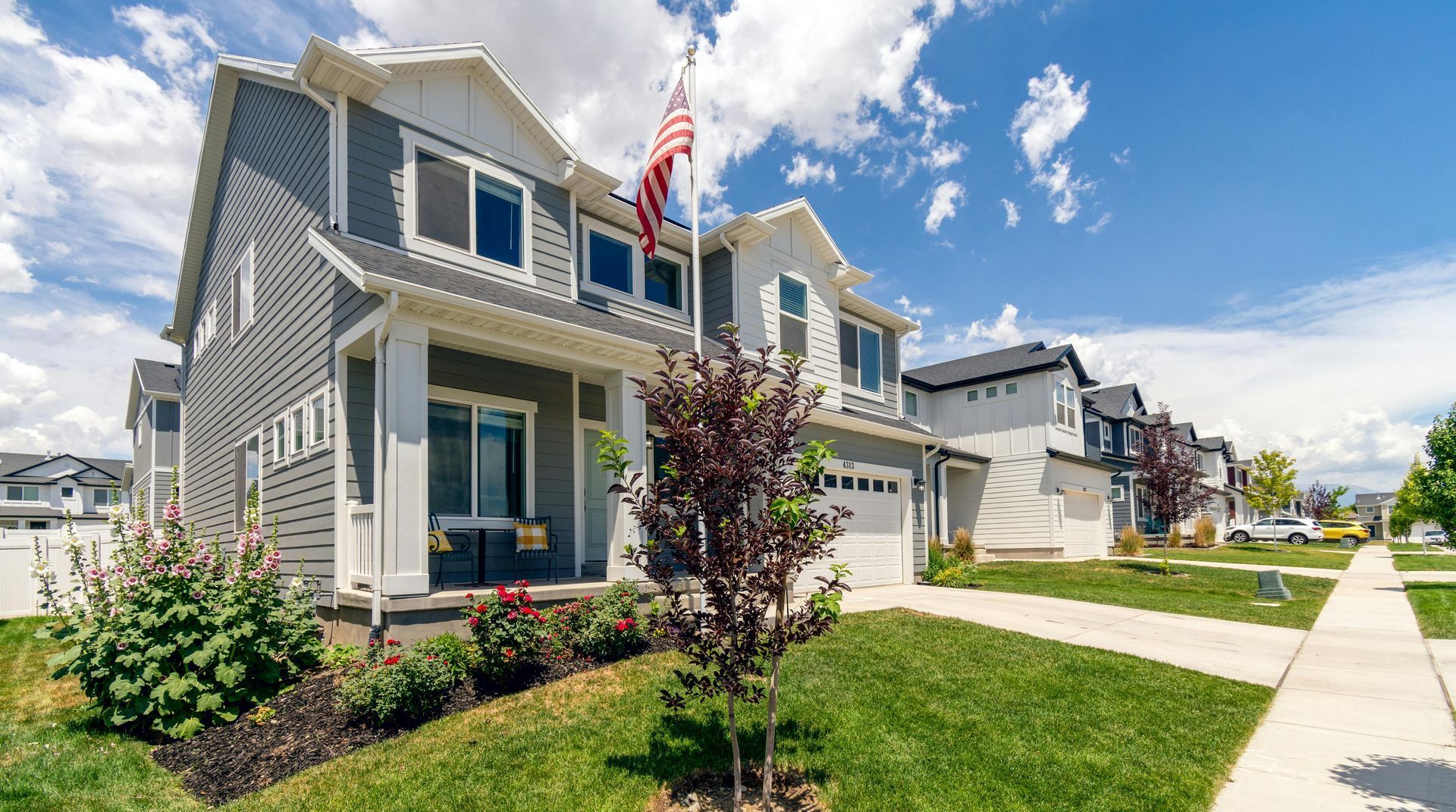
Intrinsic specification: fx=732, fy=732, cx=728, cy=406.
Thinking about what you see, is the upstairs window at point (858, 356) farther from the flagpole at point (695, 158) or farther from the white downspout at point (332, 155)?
the white downspout at point (332, 155)

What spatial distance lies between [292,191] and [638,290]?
5058mm

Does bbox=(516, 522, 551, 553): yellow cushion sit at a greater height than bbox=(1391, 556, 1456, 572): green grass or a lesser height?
greater

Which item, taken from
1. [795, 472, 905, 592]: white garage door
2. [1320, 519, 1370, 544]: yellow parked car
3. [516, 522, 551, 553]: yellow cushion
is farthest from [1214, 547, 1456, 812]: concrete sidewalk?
[1320, 519, 1370, 544]: yellow parked car

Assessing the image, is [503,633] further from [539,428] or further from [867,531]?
[867,531]

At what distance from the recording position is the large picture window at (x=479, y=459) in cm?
920

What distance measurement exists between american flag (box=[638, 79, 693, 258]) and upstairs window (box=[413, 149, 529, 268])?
2.02 metres

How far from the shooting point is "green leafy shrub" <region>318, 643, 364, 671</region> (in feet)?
23.6

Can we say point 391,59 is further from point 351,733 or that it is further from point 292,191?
point 351,733

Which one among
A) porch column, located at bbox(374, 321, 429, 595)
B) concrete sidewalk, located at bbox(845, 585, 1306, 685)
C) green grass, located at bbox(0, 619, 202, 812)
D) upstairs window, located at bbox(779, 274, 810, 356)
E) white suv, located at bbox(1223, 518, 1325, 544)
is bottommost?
white suv, located at bbox(1223, 518, 1325, 544)

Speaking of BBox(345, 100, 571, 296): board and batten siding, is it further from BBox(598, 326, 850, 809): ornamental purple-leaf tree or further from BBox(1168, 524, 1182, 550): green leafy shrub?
BBox(1168, 524, 1182, 550): green leafy shrub

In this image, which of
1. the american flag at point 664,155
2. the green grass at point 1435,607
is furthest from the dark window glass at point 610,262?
the green grass at point 1435,607

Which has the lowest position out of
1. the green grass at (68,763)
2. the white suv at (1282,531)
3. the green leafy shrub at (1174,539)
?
the white suv at (1282,531)

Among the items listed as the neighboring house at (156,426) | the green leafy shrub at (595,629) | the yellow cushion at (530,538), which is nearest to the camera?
the green leafy shrub at (595,629)

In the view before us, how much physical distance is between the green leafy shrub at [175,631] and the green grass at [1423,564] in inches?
1136
